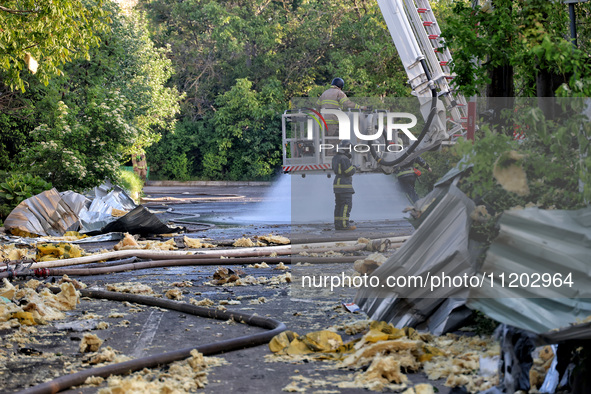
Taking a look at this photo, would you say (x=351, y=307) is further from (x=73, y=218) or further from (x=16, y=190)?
(x=16, y=190)

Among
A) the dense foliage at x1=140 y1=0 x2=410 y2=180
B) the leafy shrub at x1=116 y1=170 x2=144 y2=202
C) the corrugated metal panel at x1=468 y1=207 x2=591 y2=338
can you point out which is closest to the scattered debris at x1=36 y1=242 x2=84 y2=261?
the corrugated metal panel at x1=468 y1=207 x2=591 y2=338

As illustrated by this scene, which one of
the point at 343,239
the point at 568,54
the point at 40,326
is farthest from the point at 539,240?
the point at 343,239

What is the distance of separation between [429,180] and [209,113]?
3134cm

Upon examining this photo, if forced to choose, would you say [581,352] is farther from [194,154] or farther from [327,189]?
[194,154]

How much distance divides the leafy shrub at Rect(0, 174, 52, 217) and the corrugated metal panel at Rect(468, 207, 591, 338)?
520 inches

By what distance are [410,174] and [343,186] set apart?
153cm

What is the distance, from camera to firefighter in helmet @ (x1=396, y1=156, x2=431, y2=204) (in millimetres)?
11148

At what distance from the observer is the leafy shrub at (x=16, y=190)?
50.1 ft

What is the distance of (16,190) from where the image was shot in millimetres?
15508

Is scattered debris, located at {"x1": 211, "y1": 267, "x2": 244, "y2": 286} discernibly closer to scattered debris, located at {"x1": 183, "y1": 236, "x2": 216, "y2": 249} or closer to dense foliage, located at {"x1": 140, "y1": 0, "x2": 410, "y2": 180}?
scattered debris, located at {"x1": 183, "y1": 236, "x2": 216, "y2": 249}

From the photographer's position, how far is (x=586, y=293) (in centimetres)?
386

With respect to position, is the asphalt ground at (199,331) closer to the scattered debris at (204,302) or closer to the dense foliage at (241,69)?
the scattered debris at (204,302)

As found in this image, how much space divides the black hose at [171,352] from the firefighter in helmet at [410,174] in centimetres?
507

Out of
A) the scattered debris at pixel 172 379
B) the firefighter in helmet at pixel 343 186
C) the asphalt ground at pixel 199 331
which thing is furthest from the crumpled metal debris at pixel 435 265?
the firefighter in helmet at pixel 343 186
